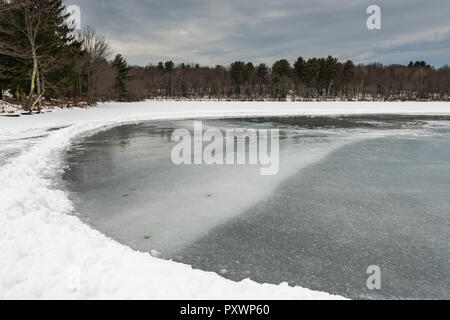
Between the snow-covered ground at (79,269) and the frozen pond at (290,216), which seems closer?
the snow-covered ground at (79,269)

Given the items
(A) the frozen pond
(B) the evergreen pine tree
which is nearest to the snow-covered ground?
(A) the frozen pond

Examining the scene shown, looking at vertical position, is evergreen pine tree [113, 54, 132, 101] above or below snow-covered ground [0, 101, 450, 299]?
above

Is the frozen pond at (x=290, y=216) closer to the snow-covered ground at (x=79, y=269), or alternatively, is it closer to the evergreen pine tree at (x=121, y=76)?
the snow-covered ground at (x=79, y=269)

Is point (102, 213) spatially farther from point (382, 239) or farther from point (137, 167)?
point (382, 239)

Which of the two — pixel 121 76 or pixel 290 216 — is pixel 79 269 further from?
pixel 121 76

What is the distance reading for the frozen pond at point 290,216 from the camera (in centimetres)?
318

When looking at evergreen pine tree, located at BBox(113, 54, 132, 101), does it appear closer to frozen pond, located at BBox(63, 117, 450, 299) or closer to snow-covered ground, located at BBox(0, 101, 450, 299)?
frozen pond, located at BBox(63, 117, 450, 299)

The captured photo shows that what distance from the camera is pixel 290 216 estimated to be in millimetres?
4676

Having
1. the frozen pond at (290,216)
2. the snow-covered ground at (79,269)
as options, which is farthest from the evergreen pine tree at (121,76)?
the snow-covered ground at (79,269)

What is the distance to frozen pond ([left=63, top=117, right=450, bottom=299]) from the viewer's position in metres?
3.18

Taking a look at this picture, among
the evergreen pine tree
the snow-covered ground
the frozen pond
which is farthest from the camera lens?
the evergreen pine tree
